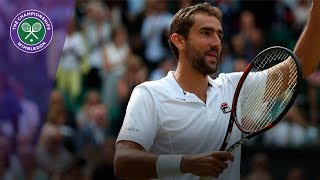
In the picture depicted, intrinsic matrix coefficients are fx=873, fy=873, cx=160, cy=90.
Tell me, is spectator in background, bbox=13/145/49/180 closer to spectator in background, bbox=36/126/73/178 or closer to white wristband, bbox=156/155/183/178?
spectator in background, bbox=36/126/73/178

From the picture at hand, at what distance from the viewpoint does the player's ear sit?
14.9 feet

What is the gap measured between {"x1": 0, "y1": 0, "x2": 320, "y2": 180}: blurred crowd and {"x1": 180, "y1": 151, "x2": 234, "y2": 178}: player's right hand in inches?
110

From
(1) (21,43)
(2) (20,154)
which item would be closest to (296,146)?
(2) (20,154)

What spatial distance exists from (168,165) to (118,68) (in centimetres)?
498

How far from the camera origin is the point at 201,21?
4453 mm

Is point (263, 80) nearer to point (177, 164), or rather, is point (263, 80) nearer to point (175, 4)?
point (177, 164)

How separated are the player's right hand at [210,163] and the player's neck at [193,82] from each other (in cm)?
67

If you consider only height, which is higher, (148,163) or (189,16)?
(189,16)

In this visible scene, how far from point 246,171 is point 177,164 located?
369 centimetres

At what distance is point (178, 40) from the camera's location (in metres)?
4.55

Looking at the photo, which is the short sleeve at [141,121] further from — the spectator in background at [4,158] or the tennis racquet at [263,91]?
the spectator in background at [4,158]

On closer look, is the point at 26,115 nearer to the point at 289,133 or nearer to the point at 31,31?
the point at 31,31

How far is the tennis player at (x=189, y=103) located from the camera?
4207 mm

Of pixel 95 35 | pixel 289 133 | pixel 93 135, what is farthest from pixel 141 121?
pixel 95 35
